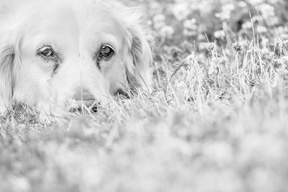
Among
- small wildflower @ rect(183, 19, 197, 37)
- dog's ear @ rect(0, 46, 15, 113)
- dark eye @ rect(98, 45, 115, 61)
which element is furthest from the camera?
small wildflower @ rect(183, 19, 197, 37)

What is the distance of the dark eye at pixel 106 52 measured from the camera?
4156 millimetres

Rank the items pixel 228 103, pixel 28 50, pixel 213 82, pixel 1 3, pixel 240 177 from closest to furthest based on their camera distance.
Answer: pixel 240 177 < pixel 228 103 < pixel 213 82 < pixel 28 50 < pixel 1 3

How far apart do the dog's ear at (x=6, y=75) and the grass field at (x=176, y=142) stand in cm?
37

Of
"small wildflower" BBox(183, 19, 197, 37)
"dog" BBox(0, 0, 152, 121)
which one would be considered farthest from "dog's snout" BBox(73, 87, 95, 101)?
"small wildflower" BBox(183, 19, 197, 37)

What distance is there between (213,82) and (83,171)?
1.95m

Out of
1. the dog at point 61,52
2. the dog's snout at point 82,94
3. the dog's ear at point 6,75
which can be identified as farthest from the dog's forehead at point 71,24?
the dog's snout at point 82,94

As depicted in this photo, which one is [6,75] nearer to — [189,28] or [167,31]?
[167,31]

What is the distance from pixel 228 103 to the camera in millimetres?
3195

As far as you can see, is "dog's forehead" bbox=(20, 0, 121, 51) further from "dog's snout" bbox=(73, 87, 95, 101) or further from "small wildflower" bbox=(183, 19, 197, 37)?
"small wildflower" bbox=(183, 19, 197, 37)

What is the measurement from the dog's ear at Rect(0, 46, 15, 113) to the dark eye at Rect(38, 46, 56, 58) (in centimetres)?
38

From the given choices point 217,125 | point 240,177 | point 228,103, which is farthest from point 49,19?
point 240,177

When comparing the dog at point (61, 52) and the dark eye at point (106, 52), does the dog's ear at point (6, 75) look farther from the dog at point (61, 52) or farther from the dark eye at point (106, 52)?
the dark eye at point (106, 52)

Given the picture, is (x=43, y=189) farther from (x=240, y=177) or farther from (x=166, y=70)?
(x=166, y=70)

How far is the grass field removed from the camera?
74.9 inches
